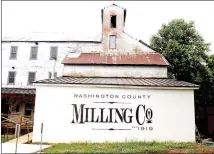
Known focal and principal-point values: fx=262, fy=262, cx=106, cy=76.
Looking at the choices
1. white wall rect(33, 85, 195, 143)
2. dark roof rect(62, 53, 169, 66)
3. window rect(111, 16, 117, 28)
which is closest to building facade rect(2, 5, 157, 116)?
window rect(111, 16, 117, 28)

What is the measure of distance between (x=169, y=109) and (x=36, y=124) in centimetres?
834

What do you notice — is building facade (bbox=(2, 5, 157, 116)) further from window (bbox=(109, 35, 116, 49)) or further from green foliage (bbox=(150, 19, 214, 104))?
green foliage (bbox=(150, 19, 214, 104))

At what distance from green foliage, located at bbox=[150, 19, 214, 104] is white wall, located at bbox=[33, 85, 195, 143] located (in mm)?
13421

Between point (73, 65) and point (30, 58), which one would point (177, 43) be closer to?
point (73, 65)

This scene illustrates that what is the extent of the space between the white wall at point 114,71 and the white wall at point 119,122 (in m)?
3.98

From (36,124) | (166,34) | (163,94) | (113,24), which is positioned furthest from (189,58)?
(36,124)

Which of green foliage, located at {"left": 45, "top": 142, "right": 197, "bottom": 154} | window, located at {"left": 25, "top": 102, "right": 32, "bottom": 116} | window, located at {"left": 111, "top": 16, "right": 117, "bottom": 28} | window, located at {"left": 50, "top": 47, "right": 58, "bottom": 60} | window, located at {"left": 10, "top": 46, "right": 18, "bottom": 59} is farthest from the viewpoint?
window, located at {"left": 10, "top": 46, "right": 18, "bottom": 59}

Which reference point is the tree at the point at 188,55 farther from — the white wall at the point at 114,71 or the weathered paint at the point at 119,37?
the white wall at the point at 114,71

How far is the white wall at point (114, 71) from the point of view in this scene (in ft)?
67.8

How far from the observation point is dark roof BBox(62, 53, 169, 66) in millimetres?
20812

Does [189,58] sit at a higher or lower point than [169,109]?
higher

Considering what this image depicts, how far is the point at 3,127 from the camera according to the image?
19.9 meters

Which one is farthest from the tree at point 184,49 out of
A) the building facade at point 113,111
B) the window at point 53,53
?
the building facade at point 113,111

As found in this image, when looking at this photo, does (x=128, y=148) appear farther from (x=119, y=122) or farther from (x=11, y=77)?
(x=11, y=77)
